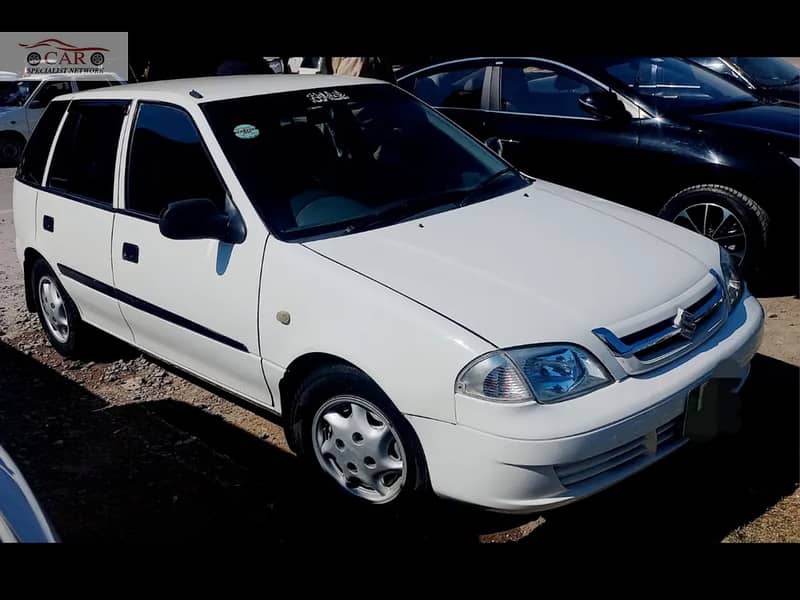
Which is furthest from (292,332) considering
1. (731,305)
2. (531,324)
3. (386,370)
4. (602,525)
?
(731,305)

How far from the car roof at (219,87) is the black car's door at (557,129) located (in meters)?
2.08

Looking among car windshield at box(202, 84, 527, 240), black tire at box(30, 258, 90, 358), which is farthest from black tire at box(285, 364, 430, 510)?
black tire at box(30, 258, 90, 358)

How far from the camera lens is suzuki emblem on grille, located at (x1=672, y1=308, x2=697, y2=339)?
10.4ft

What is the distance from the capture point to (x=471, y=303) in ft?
9.95

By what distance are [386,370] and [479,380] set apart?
353 mm

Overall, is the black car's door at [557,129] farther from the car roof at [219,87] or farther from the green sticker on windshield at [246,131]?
the green sticker on windshield at [246,131]

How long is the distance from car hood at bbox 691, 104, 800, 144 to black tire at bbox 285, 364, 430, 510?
12.2ft

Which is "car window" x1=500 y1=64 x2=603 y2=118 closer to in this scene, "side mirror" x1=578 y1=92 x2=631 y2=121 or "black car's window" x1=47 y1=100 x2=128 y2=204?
"side mirror" x1=578 y1=92 x2=631 y2=121

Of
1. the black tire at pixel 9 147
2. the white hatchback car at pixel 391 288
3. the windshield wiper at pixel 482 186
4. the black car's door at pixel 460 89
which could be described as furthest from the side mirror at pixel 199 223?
the black tire at pixel 9 147

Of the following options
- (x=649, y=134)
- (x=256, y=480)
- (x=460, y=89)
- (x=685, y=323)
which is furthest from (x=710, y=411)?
(x=460, y=89)

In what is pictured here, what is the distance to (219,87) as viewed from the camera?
4.23m

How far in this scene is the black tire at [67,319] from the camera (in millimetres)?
4926

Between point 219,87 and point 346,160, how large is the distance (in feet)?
2.64

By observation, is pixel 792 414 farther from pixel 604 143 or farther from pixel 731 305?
pixel 604 143
